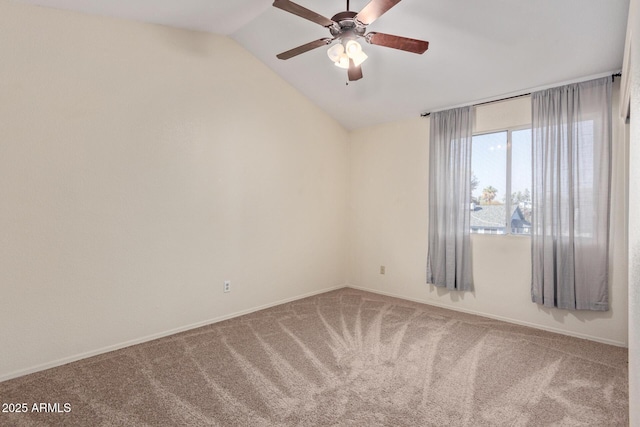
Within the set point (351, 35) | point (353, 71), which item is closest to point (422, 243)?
point (353, 71)

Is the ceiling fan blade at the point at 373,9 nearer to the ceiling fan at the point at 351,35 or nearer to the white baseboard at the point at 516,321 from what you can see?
the ceiling fan at the point at 351,35

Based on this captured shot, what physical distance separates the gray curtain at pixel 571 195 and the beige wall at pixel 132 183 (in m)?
2.73

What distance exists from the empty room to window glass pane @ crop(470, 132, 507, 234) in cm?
2

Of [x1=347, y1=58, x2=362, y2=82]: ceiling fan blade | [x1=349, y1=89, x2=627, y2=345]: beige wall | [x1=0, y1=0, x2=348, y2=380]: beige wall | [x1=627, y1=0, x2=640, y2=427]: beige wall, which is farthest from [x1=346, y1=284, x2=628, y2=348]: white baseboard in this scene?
[x1=347, y1=58, x2=362, y2=82]: ceiling fan blade

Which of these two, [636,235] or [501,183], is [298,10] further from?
[501,183]

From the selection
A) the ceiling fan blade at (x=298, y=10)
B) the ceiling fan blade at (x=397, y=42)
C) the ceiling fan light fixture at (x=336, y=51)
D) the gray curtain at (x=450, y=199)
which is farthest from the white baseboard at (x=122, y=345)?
the ceiling fan blade at (x=397, y=42)

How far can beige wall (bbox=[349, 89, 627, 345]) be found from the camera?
3057 millimetres

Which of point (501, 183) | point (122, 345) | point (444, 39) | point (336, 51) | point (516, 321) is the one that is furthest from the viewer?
point (501, 183)

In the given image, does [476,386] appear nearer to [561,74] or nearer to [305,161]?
[561,74]

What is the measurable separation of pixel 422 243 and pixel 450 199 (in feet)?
2.29

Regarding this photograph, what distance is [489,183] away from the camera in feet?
12.7

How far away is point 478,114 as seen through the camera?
3.93 meters

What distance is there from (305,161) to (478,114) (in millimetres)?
2180

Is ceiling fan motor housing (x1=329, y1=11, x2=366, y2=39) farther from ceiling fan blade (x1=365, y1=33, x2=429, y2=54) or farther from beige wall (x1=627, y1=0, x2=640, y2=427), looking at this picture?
beige wall (x1=627, y1=0, x2=640, y2=427)
